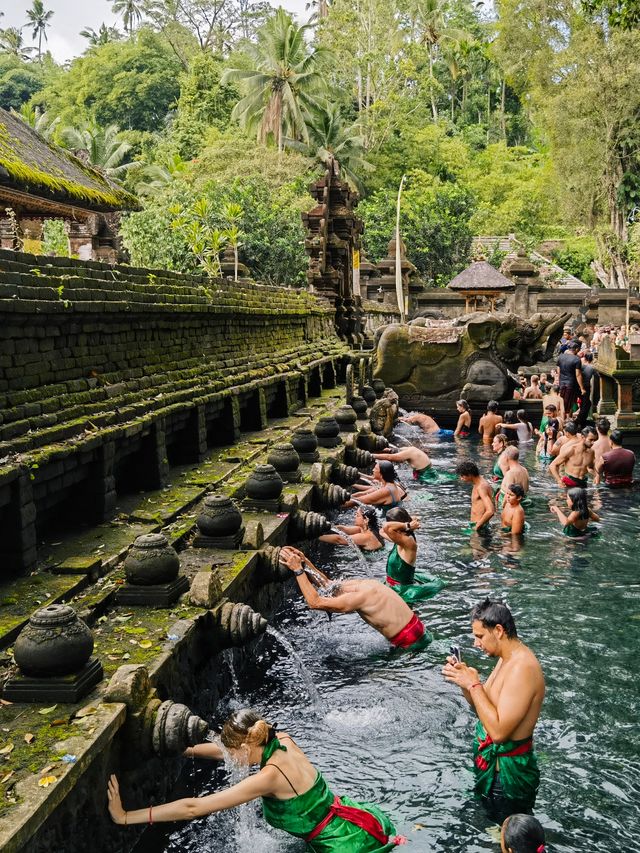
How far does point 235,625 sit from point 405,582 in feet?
13.1

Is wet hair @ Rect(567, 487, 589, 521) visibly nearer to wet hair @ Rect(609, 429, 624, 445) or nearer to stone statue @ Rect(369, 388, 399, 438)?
wet hair @ Rect(609, 429, 624, 445)

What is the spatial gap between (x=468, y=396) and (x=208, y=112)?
30318 millimetres

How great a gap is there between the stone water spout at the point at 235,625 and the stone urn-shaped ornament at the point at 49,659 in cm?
139

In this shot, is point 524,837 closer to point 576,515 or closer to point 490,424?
point 576,515

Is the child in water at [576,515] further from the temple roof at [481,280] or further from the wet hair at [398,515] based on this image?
the temple roof at [481,280]

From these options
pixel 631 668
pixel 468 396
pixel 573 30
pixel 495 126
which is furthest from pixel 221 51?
pixel 631 668

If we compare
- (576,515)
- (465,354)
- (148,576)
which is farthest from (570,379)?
(148,576)

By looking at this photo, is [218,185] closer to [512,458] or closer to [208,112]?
[208,112]

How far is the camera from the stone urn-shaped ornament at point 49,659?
409 cm

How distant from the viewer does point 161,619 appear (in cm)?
529

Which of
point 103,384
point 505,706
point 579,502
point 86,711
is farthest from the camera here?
point 579,502

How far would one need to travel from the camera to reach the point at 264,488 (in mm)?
8203

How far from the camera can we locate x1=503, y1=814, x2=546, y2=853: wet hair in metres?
4.13

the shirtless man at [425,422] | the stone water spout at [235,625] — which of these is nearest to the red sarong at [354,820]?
the stone water spout at [235,625]
